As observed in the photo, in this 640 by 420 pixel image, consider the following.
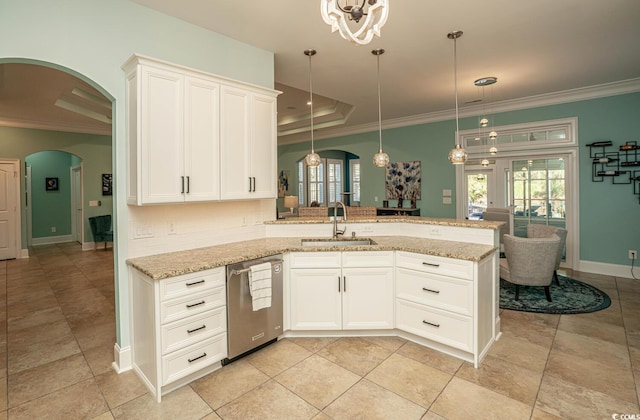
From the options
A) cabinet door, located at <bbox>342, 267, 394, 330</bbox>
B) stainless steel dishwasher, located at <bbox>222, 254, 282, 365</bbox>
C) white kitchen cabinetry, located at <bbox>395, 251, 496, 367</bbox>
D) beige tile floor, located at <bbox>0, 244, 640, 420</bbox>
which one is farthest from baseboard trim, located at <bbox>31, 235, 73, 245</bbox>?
white kitchen cabinetry, located at <bbox>395, 251, 496, 367</bbox>

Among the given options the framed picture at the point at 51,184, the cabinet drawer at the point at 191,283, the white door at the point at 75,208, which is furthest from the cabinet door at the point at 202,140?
the framed picture at the point at 51,184

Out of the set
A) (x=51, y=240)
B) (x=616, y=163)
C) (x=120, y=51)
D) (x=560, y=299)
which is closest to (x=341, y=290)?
(x=120, y=51)

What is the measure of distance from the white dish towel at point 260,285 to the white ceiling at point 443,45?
2185 millimetres

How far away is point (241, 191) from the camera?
9.89 feet

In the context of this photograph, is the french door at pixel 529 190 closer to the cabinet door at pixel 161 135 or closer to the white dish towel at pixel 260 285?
the white dish towel at pixel 260 285

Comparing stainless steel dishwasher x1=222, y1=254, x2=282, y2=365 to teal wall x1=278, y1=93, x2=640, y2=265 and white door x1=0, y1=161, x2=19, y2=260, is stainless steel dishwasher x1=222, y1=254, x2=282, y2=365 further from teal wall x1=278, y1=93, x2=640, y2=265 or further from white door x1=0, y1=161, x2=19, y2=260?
white door x1=0, y1=161, x2=19, y2=260

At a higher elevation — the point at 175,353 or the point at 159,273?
the point at 159,273

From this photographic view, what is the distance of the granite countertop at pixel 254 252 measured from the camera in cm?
231

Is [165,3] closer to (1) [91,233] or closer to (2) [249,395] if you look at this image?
(2) [249,395]

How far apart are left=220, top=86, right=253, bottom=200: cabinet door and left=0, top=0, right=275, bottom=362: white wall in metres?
0.37

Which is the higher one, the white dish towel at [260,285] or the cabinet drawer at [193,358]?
the white dish towel at [260,285]

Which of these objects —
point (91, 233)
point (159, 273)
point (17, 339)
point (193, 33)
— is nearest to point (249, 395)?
point (159, 273)

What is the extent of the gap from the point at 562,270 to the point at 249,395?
5412 mm

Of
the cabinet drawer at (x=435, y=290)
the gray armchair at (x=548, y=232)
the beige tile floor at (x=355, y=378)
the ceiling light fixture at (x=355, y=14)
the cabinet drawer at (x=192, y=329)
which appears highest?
the ceiling light fixture at (x=355, y=14)
